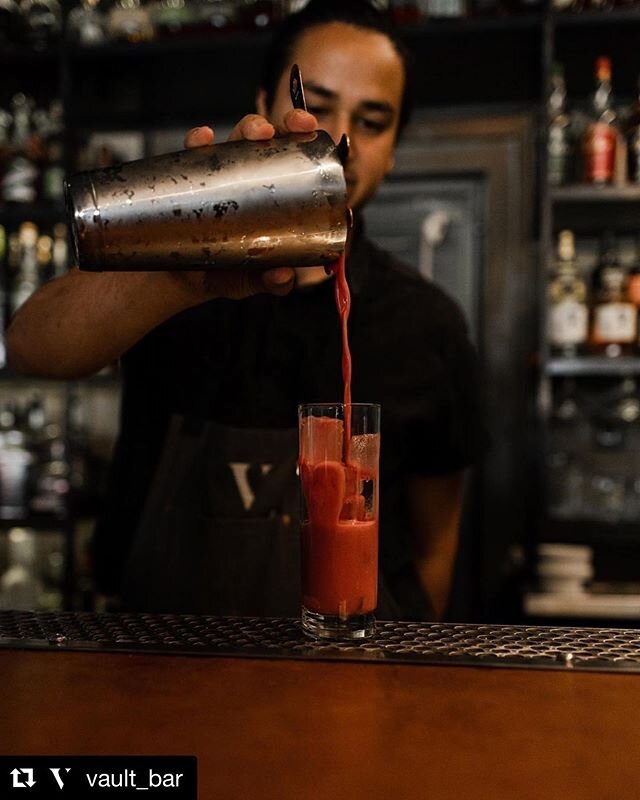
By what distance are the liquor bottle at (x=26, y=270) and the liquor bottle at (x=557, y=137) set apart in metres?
1.65

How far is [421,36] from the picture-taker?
2.52m

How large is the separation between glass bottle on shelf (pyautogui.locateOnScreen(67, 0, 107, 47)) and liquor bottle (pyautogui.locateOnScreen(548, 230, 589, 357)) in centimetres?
162

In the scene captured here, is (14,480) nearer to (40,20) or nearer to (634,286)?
(40,20)

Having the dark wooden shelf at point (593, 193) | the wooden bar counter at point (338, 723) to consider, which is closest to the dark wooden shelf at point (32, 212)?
the dark wooden shelf at point (593, 193)

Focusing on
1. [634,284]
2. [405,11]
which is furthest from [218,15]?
[634,284]

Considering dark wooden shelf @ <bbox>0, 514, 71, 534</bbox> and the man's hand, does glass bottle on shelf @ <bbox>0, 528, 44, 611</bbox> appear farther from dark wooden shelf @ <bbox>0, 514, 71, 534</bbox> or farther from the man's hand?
the man's hand

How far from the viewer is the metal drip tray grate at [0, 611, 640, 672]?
807 millimetres

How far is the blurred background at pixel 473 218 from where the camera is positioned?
7.91 feet

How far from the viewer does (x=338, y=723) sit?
66cm

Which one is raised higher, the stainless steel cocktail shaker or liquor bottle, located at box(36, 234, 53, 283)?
liquor bottle, located at box(36, 234, 53, 283)

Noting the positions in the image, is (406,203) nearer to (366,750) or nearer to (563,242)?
(563,242)

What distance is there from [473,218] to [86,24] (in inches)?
55.7

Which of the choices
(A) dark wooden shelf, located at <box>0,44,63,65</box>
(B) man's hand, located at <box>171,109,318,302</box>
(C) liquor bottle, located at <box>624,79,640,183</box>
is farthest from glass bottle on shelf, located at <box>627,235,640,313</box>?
(A) dark wooden shelf, located at <box>0,44,63,65</box>

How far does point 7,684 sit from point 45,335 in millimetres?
600
